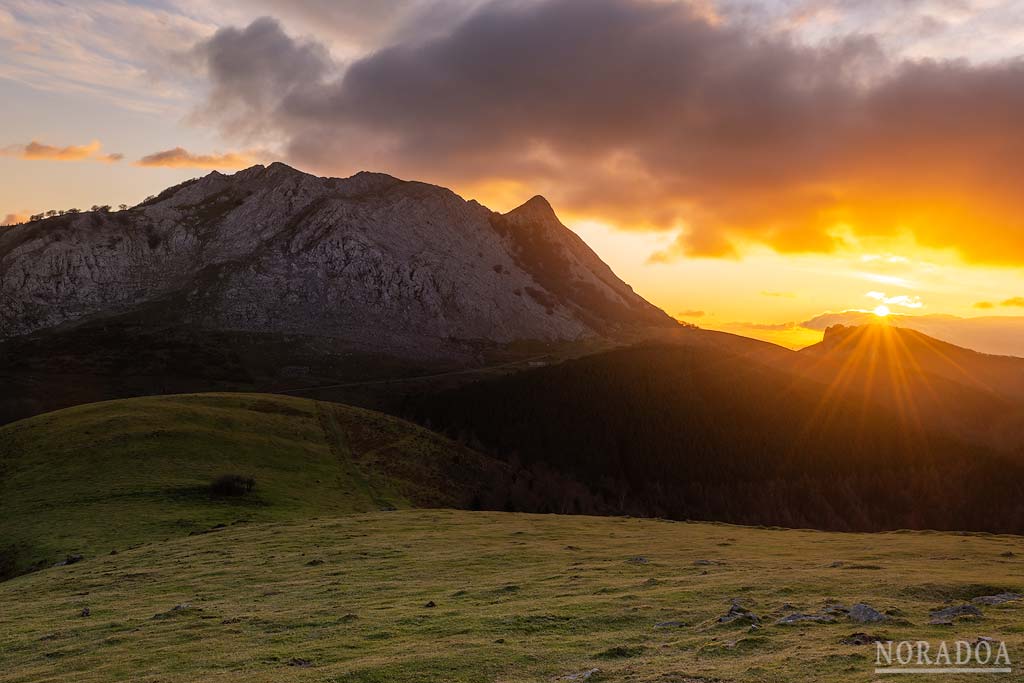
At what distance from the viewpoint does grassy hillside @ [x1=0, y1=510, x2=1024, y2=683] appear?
19.6 metres

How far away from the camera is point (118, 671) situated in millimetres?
22812

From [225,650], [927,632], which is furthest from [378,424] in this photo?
[927,632]

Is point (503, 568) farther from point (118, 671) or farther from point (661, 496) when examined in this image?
point (661, 496)

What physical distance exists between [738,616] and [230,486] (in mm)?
60212

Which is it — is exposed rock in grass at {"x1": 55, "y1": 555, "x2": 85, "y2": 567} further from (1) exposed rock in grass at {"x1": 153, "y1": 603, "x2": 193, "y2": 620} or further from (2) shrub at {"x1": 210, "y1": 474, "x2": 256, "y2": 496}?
(1) exposed rock in grass at {"x1": 153, "y1": 603, "x2": 193, "y2": 620}

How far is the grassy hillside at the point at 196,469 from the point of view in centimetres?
5947

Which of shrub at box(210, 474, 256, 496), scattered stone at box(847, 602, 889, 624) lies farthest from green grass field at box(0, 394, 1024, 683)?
shrub at box(210, 474, 256, 496)

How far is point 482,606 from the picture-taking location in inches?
1120

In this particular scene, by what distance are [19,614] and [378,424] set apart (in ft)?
271

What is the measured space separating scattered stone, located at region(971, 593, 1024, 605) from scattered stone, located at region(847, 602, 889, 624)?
187 inches

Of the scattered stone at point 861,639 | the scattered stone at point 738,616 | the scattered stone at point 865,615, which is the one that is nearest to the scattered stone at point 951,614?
the scattered stone at point 865,615

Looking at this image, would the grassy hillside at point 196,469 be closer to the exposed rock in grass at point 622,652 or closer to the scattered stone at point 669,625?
the scattered stone at point 669,625

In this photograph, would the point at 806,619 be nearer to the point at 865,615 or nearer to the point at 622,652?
the point at 865,615

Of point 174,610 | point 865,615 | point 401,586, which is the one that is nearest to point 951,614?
point 865,615
